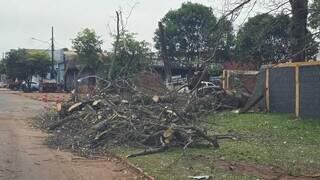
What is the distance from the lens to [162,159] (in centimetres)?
1349

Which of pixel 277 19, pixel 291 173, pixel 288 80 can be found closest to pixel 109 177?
pixel 291 173

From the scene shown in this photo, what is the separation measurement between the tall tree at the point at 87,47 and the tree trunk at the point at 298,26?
1838 inches

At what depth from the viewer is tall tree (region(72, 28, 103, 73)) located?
5950 centimetres

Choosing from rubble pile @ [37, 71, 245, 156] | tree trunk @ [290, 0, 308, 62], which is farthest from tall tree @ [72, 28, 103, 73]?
tree trunk @ [290, 0, 308, 62]

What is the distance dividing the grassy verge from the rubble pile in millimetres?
630

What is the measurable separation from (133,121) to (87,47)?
45376 millimetres

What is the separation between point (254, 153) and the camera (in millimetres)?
14031

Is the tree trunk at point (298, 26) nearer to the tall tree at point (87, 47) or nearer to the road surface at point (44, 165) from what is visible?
the road surface at point (44, 165)

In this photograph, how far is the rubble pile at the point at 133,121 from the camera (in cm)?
1541

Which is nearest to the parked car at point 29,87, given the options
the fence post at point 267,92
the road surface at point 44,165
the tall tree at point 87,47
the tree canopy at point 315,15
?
the tall tree at point 87,47

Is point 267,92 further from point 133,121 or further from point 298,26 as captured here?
point 298,26

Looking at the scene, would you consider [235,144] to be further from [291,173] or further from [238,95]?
[238,95]

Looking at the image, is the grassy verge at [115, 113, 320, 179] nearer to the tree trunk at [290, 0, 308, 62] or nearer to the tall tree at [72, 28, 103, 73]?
the tree trunk at [290, 0, 308, 62]

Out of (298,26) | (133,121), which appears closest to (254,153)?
(298,26)
